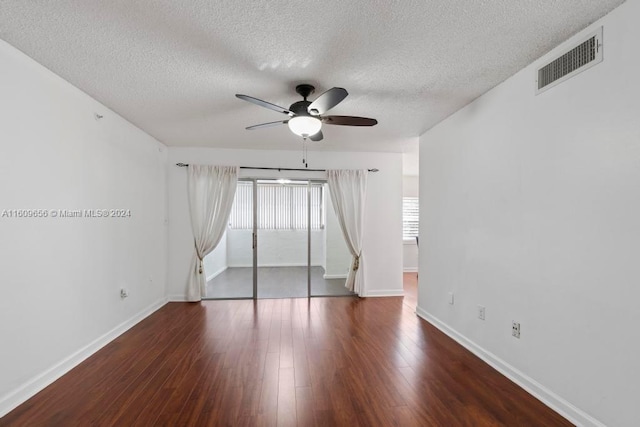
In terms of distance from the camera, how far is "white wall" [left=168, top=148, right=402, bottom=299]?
4.54 metres

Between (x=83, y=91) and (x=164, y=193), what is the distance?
2023 mm

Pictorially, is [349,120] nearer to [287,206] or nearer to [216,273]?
[287,206]

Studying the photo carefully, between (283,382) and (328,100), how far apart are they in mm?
2247

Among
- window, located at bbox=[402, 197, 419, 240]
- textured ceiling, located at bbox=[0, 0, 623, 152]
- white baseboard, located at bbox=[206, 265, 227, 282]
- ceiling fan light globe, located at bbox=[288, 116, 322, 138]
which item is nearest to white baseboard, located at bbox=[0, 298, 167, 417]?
white baseboard, located at bbox=[206, 265, 227, 282]

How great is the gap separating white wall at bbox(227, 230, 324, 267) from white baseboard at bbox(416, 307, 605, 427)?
11.2 ft

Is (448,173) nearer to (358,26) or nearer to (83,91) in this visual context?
(358,26)

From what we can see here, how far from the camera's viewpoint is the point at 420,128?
3668 millimetres

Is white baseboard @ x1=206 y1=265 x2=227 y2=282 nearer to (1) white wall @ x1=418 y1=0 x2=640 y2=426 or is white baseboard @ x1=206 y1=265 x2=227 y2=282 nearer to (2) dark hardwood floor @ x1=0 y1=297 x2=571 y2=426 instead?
(2) dark hardwood floor @ x1=0 y1=297 x2=571 y2=426

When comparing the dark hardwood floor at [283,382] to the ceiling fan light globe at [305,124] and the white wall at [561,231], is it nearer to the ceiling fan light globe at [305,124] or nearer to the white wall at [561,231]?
the white wall at [561,231]

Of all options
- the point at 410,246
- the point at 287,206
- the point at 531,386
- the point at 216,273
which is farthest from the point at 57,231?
the point at 410,246

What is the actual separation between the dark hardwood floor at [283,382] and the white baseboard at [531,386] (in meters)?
0.06

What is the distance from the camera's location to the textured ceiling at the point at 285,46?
1605 mm

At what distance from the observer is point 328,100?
7.04 ft

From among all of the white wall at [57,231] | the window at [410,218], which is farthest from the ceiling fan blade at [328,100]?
the window at [410,218]
